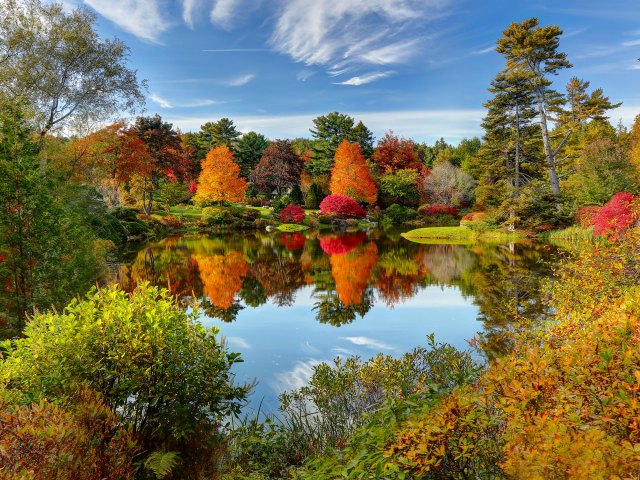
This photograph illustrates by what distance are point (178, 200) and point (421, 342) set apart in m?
45.7

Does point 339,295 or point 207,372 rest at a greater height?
point 207,372

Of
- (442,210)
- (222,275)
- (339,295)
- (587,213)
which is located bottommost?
(339,295)

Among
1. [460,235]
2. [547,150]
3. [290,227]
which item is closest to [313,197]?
[290,227]

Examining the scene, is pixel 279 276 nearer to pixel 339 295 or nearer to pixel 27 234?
pixel 339 295

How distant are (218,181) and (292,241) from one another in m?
16.8

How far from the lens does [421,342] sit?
9992mm

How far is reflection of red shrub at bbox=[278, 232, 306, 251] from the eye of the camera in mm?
28206

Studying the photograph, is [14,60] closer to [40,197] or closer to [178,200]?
[40,197]

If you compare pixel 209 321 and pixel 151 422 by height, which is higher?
pixel 151 422

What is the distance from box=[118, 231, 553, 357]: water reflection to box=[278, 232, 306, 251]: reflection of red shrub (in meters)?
0.22

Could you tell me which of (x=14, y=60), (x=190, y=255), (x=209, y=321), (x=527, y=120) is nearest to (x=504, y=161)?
(x=527, y=120)

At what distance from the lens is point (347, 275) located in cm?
1827

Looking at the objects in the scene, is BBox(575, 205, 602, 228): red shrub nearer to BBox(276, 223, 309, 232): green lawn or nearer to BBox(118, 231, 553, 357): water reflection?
BBox(118, 231, 553, 357): water reflection

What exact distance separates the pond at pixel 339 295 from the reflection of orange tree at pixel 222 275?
5cm
